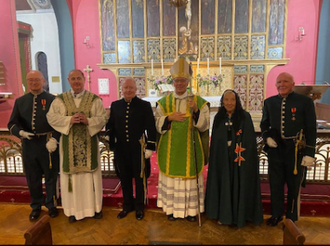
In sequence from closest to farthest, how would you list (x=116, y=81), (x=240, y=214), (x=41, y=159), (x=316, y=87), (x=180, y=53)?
(x=240, y=214) → (x=41, y=159) → (x=316, y=87) → (x=180, y=53) → (x=116, y=81)

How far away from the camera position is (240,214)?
2.81 m

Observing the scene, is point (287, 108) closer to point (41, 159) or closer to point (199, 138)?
point (199, 138)

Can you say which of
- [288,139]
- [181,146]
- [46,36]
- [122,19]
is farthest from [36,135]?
[46,36]

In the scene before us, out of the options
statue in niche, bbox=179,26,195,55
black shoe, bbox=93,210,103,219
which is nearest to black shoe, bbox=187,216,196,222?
black shoe, bbox=93,210,103,219

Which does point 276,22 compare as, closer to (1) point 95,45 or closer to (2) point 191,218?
(1) point 95,45

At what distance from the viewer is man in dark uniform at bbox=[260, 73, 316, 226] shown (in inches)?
109

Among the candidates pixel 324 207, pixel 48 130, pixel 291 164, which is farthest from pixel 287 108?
pixel 48 130

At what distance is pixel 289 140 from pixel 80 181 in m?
2.39

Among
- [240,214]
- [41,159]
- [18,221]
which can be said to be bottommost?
[18,221]

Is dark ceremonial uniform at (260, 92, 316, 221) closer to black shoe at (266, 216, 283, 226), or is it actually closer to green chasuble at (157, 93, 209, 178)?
black shoe at (266, 216, 283, 226)

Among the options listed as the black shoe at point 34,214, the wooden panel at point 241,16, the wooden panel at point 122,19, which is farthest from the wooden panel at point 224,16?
the black shoe at point 34,214

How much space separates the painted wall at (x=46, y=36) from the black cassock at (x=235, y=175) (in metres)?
9.62

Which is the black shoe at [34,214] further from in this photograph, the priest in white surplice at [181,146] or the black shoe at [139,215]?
the priest in white surplice at [181,146]

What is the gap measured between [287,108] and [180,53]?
5430 mm
